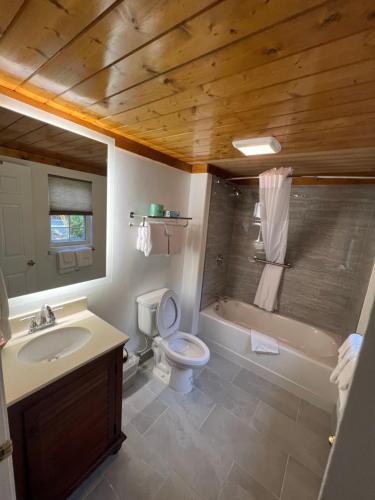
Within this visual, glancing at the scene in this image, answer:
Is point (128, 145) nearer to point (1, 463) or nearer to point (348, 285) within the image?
point (1, 463)

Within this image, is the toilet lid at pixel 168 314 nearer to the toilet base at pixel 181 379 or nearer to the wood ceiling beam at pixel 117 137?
the toilet base at pixel 181 379

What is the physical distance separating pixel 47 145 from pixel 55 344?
1300 mm

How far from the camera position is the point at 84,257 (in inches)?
65.9

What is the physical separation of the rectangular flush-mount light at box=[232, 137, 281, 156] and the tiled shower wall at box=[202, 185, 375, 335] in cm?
98

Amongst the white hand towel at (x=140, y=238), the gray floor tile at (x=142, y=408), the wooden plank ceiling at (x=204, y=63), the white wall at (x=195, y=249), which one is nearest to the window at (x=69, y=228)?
A: the white hand towel at (x=140, y=238)

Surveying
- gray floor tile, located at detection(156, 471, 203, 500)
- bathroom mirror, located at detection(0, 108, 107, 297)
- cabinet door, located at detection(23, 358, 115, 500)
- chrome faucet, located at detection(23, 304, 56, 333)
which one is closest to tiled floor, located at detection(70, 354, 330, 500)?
gray floor tile, located at detection(156, 471, 203, 500)

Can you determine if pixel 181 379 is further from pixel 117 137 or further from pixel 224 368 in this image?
pixel 117 137

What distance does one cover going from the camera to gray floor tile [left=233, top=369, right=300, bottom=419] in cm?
196

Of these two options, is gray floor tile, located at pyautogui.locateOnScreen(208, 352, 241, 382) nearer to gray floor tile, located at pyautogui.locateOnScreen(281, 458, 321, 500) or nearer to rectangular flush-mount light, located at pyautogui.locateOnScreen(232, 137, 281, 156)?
gray floor tile, located at pyautogui.locateOnScreen(281, 458, 321, 500)

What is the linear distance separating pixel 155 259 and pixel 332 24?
198 cm

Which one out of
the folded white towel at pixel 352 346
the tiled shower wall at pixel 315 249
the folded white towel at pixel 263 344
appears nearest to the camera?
the folded white towel at pixel 352 346

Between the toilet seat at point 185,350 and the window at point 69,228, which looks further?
the toilet seat at point 185,350

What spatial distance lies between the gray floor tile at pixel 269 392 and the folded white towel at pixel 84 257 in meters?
1.87

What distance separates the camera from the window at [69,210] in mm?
1439
